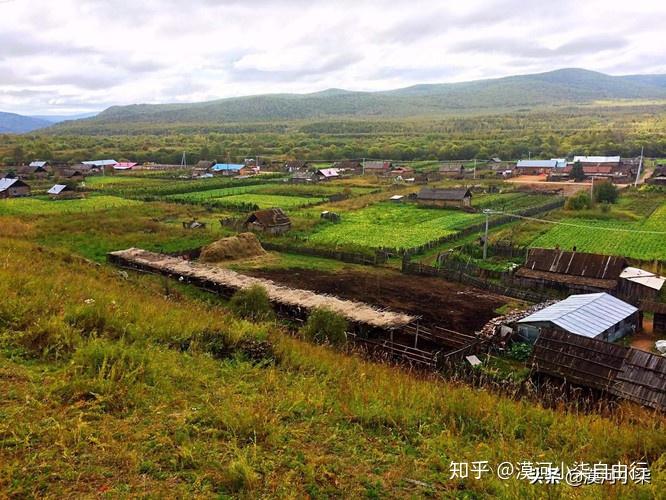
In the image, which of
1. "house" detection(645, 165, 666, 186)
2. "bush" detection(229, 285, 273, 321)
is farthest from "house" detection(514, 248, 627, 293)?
"house" detection(645, 165, 666, 186)

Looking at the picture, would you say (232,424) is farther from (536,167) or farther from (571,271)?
(536,167)

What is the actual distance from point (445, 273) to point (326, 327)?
1279 cm

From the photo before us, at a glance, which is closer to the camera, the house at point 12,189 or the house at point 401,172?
the house at point 12,189

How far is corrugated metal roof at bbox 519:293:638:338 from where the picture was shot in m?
16.6

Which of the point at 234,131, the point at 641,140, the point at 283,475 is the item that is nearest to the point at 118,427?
the point at 283,475

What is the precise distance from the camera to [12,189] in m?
54.7

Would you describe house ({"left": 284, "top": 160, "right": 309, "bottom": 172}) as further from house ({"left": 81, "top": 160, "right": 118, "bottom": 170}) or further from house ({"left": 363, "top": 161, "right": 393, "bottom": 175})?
house ({"left": 81, "top": 160, "right": 118, "bottom": 170})

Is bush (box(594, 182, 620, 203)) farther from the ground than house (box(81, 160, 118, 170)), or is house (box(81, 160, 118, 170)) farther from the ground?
house (box(81, 160, 118, 170))

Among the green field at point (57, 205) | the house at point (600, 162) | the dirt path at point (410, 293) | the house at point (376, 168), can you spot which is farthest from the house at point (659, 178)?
the green field at point (57, 205)

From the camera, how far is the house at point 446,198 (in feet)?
158

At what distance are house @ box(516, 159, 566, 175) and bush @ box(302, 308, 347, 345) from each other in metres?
69.1

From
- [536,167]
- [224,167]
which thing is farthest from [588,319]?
[224,167]

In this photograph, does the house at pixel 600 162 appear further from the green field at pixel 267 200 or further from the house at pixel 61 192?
the house at pixel 61 192

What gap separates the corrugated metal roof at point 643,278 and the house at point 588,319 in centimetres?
359
